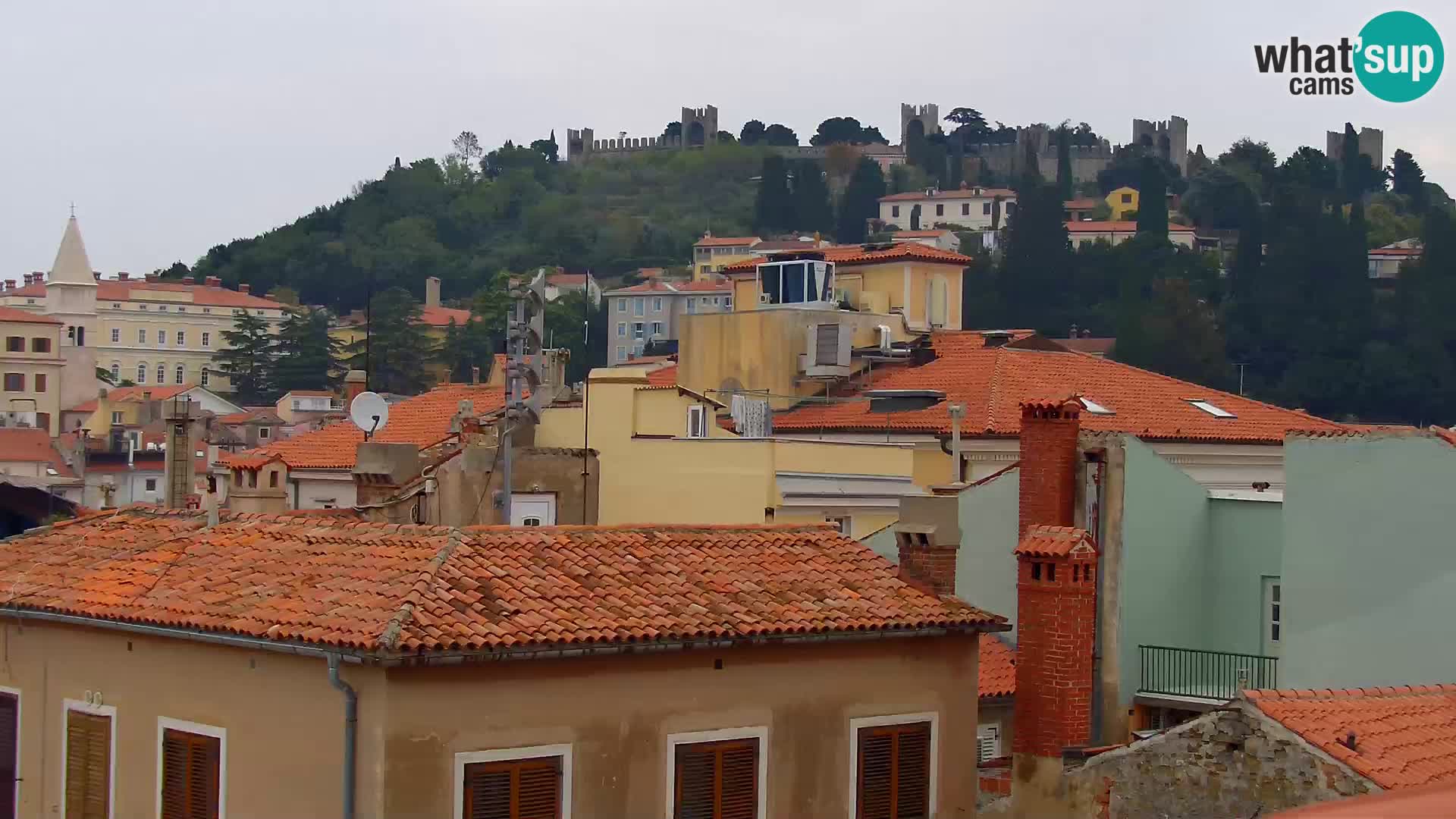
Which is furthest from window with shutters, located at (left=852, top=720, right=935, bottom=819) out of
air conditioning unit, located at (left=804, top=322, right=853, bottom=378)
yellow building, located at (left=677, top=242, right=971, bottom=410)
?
air conditioning unit, located at (left=804, top=322, right=853, bottom=378)

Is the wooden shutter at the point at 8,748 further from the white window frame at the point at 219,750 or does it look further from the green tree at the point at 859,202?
the green tree at the point at 859,202

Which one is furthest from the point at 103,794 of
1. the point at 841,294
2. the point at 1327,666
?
the point at 841,294

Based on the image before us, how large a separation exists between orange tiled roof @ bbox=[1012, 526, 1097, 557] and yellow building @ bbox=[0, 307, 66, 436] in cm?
9820

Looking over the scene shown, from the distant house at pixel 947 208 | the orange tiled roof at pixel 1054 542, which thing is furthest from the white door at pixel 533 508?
the distant house at pixel 947 208

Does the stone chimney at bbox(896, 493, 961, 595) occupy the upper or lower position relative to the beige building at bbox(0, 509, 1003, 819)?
upper

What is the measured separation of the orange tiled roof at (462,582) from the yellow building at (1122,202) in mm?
144063

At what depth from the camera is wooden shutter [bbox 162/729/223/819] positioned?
43.3ft

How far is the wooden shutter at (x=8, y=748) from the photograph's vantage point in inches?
586

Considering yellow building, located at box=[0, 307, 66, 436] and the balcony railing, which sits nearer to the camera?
the balcony railing

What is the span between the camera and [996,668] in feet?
62.7

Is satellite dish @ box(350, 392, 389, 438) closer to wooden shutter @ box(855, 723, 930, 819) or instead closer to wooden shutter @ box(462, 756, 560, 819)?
wooden shutter @ box(855, 723, 930, 819)

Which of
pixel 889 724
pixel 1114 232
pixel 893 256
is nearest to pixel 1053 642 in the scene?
pixel 889 724

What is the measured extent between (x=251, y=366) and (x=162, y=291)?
54.2 ft

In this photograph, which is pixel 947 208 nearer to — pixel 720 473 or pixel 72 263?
pixel 72 263
